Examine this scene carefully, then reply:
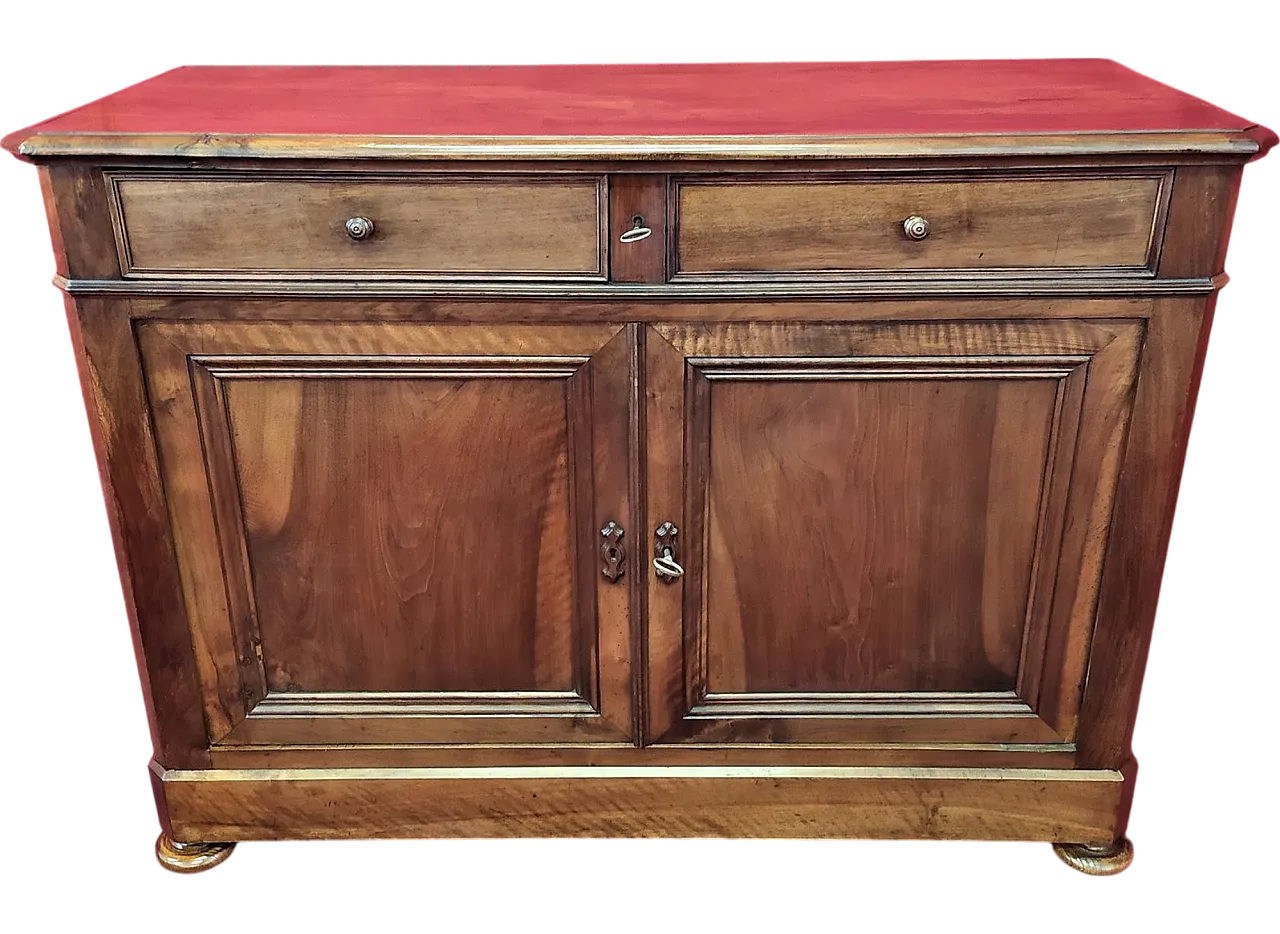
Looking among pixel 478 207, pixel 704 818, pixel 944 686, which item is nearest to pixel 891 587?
pixel 944 686

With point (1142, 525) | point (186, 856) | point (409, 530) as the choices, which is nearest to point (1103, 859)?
point (1142, 525)

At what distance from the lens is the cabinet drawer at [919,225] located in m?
1.70

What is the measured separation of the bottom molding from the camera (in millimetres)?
2066

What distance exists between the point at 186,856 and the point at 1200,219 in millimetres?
1758

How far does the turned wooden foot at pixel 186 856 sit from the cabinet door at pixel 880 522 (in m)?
0.73

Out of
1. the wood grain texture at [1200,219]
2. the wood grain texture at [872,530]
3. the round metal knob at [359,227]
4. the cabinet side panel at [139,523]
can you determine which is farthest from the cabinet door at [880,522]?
the cabinet side panel at [139,523]

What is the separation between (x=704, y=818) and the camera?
2.10 m

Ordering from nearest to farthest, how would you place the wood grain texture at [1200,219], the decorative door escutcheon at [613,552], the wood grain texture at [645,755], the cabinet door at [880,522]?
the wood grain texture at [1200,219] → the cabinet door at [880,522] → the decorative door escutcheon at [613,552] → the wood grain texture at [645,755]

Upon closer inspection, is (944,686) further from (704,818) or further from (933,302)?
(933,302)

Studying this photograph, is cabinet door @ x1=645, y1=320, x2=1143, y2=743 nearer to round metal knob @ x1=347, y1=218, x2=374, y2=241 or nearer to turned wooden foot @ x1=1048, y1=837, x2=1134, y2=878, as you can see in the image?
turned wooden foot @ x1=1048, y1=837, x2=1134, y2=878

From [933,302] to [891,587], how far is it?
434 mm

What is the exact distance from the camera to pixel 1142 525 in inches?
74.7

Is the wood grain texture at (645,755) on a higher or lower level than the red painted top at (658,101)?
lower

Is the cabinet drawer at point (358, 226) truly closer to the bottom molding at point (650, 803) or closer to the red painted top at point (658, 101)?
the red painted top at point (658, 101)
